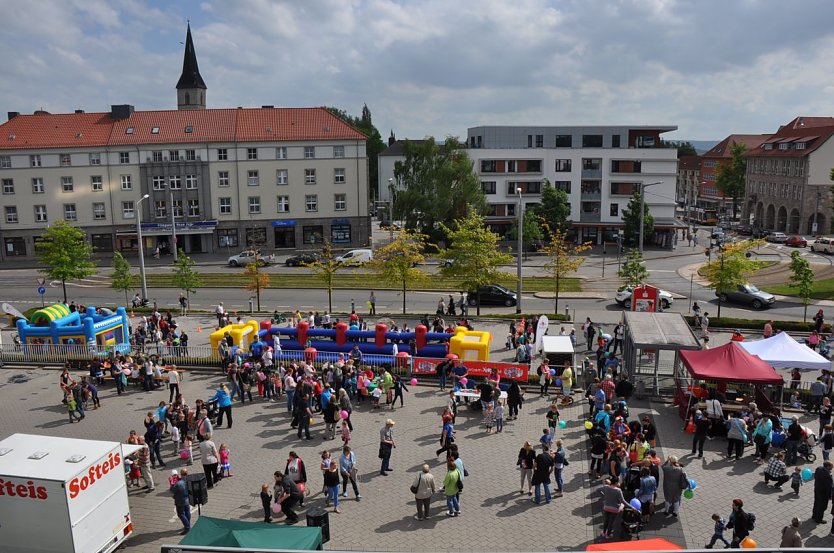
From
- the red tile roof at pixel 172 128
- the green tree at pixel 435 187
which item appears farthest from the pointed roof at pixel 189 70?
the green tree at pixel 435 187

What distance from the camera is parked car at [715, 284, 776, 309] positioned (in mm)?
→ 39094

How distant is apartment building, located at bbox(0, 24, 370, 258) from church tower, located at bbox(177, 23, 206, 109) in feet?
68.2

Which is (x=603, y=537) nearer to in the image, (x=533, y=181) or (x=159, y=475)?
(x=159, y=475)

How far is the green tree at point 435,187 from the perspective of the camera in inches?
2630

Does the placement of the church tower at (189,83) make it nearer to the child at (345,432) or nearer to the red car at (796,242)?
the red car at (796,242)

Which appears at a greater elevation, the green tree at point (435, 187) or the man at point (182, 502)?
the green tree at point (435, 187)

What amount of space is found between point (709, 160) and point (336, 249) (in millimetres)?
86948

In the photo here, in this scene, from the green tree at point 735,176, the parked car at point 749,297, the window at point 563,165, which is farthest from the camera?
the green tree at point 735,176

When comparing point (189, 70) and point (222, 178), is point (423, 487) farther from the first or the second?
point (189, 70)

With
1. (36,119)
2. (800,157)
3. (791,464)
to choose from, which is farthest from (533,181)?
(791,464)

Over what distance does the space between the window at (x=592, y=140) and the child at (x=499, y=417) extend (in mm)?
59659

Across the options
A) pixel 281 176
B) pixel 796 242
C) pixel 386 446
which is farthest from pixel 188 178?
pixel 796 242

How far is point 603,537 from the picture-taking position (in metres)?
14.3

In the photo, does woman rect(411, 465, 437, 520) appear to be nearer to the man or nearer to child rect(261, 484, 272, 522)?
child rect(261, 484, 272, 522)
